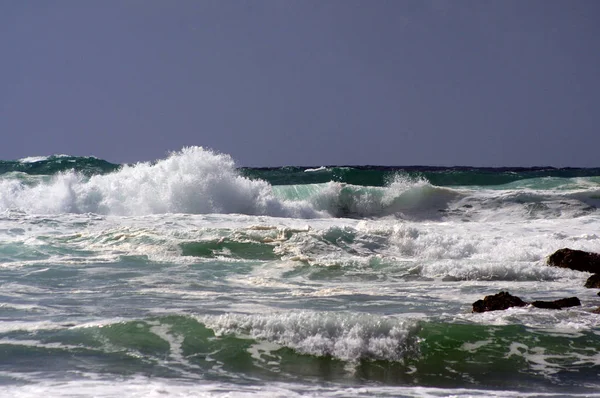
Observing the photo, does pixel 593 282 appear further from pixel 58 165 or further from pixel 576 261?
pixel 58 165

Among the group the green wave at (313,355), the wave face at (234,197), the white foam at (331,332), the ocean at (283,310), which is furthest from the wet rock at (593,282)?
the wave face at (234,197)

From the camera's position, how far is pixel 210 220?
53.4 feet

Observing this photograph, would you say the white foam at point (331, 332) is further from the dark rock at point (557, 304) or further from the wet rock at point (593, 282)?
the wet rock at point (593, 282)

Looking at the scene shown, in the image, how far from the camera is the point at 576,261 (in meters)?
11.1

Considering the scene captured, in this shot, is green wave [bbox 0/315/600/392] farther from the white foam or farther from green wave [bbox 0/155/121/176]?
green wave [bbox 0/155/121/176]

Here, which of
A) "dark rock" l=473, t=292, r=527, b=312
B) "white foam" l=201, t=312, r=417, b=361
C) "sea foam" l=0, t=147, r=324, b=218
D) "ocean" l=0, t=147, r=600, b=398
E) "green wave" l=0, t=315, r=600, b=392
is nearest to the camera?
"ocean" l=0, t=147, r=600, b=398

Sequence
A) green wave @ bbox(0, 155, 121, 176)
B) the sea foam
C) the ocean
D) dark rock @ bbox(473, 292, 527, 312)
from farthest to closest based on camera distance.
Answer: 1. green wave @ bbox(0, 155, 121, 176)
2. the sea foam
3. dark rock @ bbox(473, 292, 527, 312)
4. the ocean

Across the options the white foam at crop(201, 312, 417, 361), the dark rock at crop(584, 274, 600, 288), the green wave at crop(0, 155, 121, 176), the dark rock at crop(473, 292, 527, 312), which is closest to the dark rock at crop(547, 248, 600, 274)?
the dark rock at crop(584, 274, 600, 288)

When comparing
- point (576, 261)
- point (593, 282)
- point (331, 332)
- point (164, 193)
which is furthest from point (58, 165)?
point (331, 332)

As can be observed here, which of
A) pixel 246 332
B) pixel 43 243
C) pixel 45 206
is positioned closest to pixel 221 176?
pixel 45 206

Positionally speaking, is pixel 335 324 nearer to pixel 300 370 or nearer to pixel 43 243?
pixel 300 370

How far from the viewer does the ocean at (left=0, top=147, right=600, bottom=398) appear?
5242 mm

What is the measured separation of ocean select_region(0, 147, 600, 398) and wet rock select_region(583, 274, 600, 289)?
0.10m

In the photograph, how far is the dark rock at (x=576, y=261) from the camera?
10.9 m
